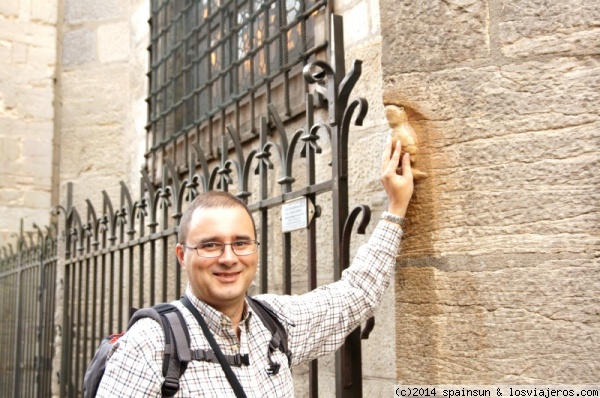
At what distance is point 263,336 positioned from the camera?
5.74 feet

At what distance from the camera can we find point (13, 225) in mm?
6621

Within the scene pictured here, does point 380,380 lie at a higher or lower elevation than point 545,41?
lower

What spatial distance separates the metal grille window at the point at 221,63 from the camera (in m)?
3.33

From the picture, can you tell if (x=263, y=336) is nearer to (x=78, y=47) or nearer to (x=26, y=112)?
(x=78, y=47)

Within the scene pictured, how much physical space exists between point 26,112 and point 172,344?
18.7 ft

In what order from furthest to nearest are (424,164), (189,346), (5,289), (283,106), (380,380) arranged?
(5,289) → (283,106) → (380,380) → (424,164) → (189,346)

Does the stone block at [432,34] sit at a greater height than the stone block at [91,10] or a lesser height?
lesser

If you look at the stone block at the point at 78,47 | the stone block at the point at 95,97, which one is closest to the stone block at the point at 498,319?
the stone block at the point at 95,97

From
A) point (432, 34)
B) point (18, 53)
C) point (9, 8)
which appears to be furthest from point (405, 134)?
point (9, 8)

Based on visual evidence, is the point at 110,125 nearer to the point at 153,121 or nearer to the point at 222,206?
the point at 153,121

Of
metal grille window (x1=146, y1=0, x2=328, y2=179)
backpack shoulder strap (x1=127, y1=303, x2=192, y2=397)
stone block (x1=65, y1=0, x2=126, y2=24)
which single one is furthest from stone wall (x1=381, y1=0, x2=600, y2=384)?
stone block (x1=65, y1=0, x2=126, y2=24)

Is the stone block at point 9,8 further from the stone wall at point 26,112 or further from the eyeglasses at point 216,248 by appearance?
the eyeglasses at point 216,248

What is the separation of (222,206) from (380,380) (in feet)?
3.77

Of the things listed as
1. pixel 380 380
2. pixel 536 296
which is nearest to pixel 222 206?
pixel 536 296
